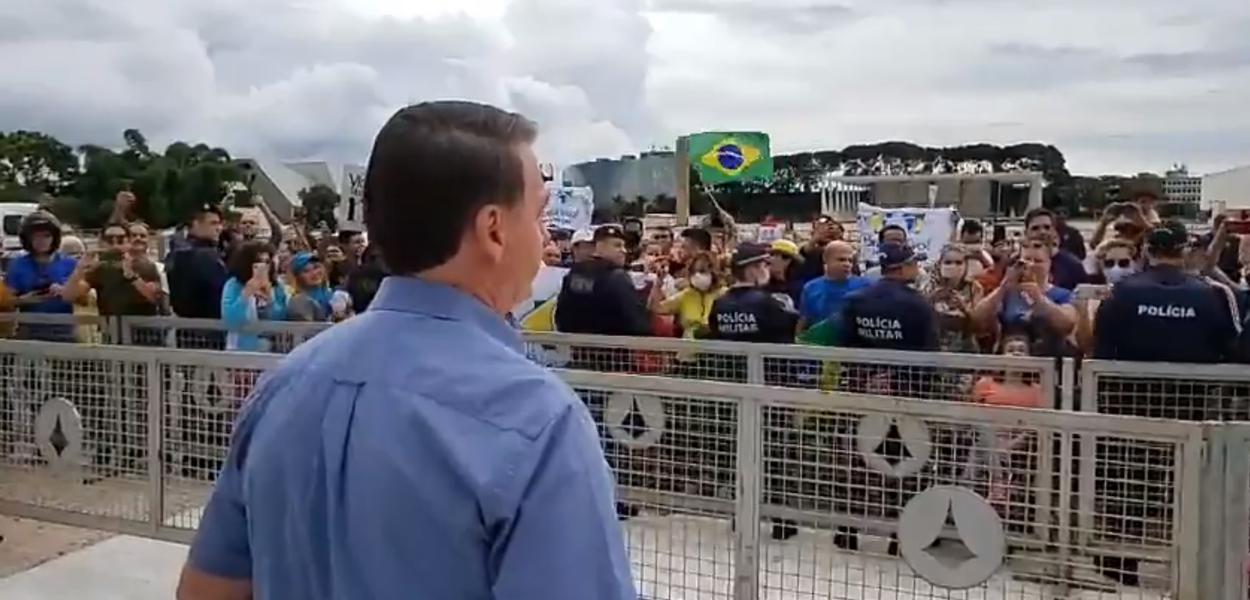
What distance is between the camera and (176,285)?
291 inches

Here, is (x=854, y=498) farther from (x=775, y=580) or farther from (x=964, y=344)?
(x=964, y=344)

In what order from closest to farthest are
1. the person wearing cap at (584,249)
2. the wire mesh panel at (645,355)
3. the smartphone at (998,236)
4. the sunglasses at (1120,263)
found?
the wire mesh panel at (645,355), the person wearing cap at (584,249), the sunglasses at (1120,263), the smartphone at (998,236)

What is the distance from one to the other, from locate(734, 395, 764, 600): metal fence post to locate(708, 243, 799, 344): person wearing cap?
2.14 metres

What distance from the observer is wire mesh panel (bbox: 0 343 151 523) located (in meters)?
4.85

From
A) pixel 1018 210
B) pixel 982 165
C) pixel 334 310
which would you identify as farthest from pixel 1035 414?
pixel 982 165

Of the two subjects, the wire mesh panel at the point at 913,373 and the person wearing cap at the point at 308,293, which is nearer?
the wire mesh panel at the point at 913,373

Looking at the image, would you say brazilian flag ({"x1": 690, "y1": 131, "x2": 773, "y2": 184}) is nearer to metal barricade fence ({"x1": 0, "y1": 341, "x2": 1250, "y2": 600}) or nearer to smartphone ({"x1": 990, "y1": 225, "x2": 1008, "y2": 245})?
smartphone ({"x1": 990, "y1": 225, "x2": 1008, "y2": 245})

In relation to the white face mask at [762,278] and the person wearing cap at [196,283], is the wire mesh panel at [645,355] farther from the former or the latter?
the person wearing cap at [196,283]

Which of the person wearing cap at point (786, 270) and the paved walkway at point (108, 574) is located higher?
the person wearing cap at point (786, 270)

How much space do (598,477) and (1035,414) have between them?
2.29 m

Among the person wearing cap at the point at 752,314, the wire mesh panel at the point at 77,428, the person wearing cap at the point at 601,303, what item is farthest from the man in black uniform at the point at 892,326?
the wire mesh panel at the point at 77,428

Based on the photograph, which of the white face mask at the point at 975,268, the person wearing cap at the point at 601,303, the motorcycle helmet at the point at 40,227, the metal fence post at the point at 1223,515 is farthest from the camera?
the motorcycle helmet at the point at 40,227

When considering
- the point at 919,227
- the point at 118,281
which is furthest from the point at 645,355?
the point at 919,227

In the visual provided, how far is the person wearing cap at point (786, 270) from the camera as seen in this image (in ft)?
24.2
